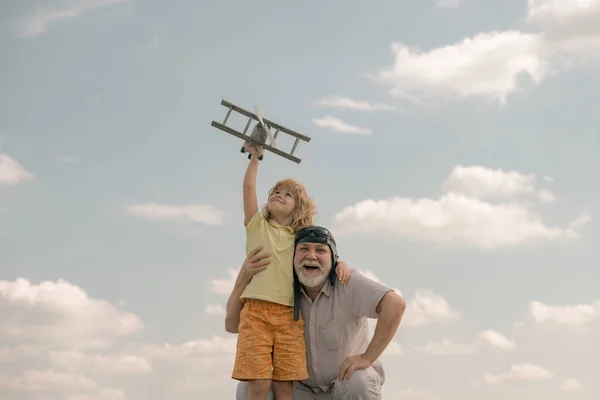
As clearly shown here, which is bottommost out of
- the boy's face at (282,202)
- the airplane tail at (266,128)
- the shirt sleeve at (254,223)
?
the shirt sleeve at (254,223)

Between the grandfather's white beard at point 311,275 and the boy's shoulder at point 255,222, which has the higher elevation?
the boy's shoulder at point 255,222

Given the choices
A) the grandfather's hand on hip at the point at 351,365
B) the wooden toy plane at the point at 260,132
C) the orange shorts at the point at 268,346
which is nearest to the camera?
the orange shorts at the point at 268,346

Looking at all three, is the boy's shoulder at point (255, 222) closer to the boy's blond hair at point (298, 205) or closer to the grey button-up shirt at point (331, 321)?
the boy's blond hair at point (298, 205)

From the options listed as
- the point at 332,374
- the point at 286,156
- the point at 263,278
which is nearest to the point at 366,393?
the point at 332,374

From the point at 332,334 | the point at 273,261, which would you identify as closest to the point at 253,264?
the point at 273,261

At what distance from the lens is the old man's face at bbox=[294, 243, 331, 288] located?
22.5 ft

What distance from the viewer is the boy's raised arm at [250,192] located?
23.8 feet

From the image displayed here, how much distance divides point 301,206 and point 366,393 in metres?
1.86

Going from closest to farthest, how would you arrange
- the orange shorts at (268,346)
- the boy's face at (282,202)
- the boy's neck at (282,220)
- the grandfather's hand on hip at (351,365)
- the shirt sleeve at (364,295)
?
1. the orange shorts at (268,346)
2. the grandfather's hand on hip at (351,365)
3. the shirt sleeve at (364,295)
4. the boy's face at (282,202)
5. the boy's neck at (282,220)

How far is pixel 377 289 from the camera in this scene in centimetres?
689

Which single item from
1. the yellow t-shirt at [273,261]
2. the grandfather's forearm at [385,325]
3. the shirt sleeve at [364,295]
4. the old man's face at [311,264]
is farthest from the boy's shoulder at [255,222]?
the grandfather's forearm at [385,325]

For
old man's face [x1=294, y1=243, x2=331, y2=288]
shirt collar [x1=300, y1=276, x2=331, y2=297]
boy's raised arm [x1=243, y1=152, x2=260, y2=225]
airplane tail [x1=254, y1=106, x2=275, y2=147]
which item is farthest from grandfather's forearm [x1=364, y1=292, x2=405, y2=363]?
airplane tail [x1=254, y1=106, x2=275, y2=147]

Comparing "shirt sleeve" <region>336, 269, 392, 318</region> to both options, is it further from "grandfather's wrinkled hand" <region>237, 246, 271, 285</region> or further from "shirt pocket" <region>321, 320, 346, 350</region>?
"grandfather's wrinkled hand" <region>237, 246, 271, 285</region>

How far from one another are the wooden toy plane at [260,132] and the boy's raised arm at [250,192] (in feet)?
1.14
